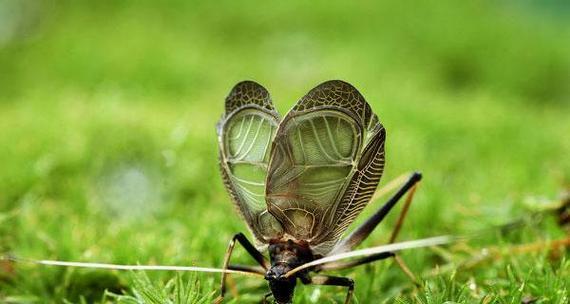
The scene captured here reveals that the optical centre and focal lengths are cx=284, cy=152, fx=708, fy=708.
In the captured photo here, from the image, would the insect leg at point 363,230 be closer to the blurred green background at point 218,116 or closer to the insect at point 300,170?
the insect at point 300,170

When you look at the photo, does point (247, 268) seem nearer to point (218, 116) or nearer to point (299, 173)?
point (299, 173)

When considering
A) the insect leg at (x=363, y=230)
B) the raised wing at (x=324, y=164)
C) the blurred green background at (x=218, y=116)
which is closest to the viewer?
the raised wing at (x=324, y=164)

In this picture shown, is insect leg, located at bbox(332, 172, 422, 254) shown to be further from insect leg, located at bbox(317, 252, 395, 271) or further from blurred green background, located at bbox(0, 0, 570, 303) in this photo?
blurred green background, located at bbox(0, 0, 570, 303)

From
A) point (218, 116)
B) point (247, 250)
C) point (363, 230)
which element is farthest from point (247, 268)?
point (218, 116)

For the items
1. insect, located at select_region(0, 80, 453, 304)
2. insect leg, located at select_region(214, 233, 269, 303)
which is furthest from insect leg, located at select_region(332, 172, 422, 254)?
insect leg, located at select_region(214, 233, 269, 303)

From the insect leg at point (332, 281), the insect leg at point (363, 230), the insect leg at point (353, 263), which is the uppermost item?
the insect leg at point (363, 230)

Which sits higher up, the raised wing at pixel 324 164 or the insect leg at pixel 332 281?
the raised wing at pixel 324 164

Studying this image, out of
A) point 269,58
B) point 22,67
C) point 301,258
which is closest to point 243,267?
point 301,258

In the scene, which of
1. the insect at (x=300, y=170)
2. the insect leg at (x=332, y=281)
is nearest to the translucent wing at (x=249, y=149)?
the insect at (x=300, y=170)
